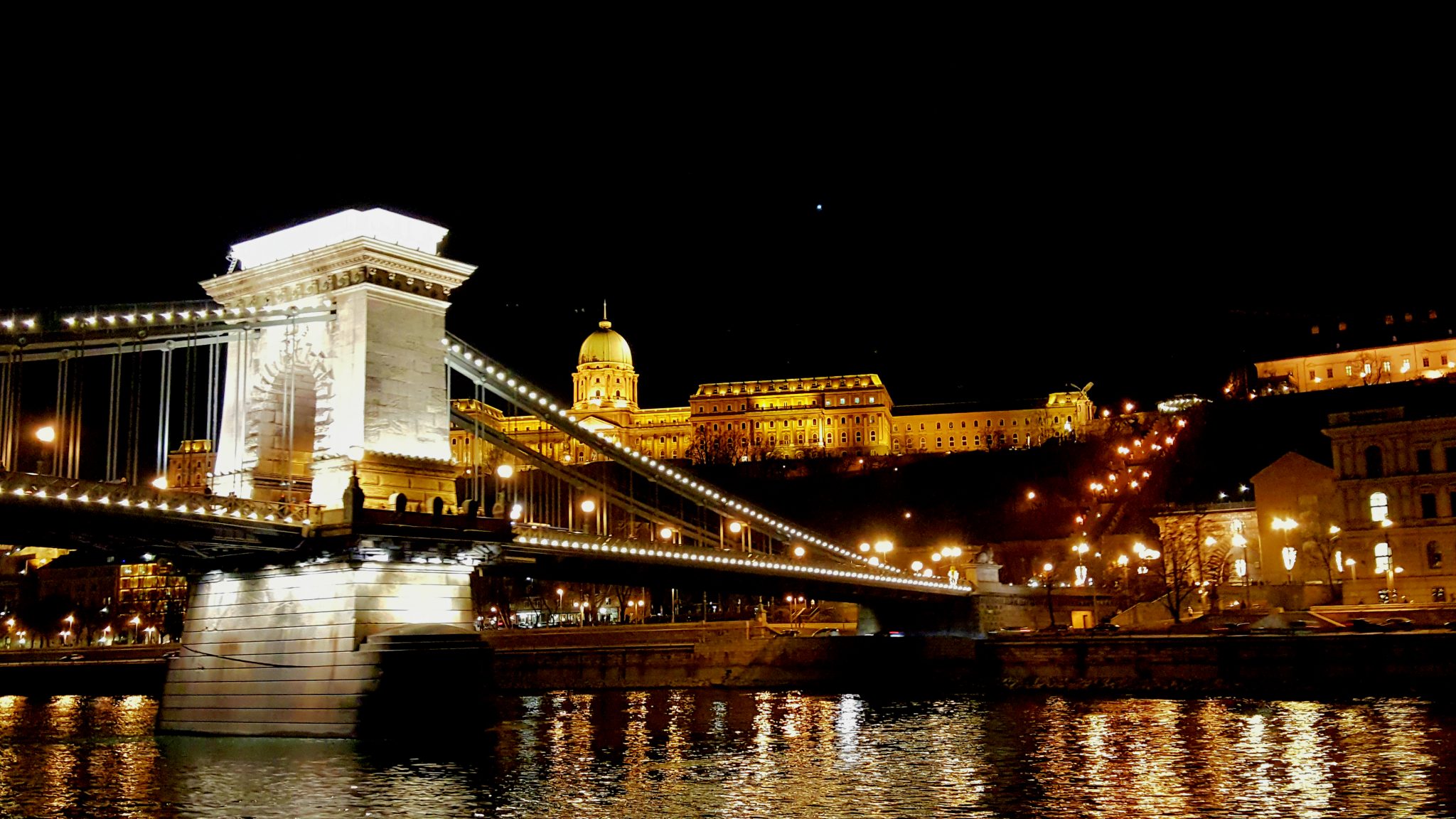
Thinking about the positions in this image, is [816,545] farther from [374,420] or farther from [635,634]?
[374,420]

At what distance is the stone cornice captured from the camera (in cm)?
2608

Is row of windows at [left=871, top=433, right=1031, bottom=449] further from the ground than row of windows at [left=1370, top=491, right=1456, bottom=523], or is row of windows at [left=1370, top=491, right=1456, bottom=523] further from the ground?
row of windows at [left=871, top=433, right=1031, bottom=449]

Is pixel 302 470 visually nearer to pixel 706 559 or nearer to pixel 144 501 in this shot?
pixel 144 501

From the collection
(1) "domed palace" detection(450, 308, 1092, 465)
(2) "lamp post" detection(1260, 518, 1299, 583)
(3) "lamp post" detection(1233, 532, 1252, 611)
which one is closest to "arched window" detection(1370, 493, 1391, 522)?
(2) "lamp post" detection(1260, 518, 1299, 583)

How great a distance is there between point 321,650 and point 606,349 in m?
128

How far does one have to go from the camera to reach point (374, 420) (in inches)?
1025

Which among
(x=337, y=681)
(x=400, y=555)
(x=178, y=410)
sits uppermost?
(x=178, y=410)

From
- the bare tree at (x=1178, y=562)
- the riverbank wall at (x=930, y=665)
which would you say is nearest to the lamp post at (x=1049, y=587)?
the bare tree at (x=1178, y=562)

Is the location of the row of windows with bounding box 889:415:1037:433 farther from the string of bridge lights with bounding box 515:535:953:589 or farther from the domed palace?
the string of bridge lights with bounding box 515:535:953:589

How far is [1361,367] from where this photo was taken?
92625 millimetres

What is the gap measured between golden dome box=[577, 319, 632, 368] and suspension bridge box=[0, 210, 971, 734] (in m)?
120

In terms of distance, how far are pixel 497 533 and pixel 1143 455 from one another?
76.7m

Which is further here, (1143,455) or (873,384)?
(873,384)

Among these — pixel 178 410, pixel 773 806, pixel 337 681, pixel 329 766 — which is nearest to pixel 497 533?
pixel 337 681
